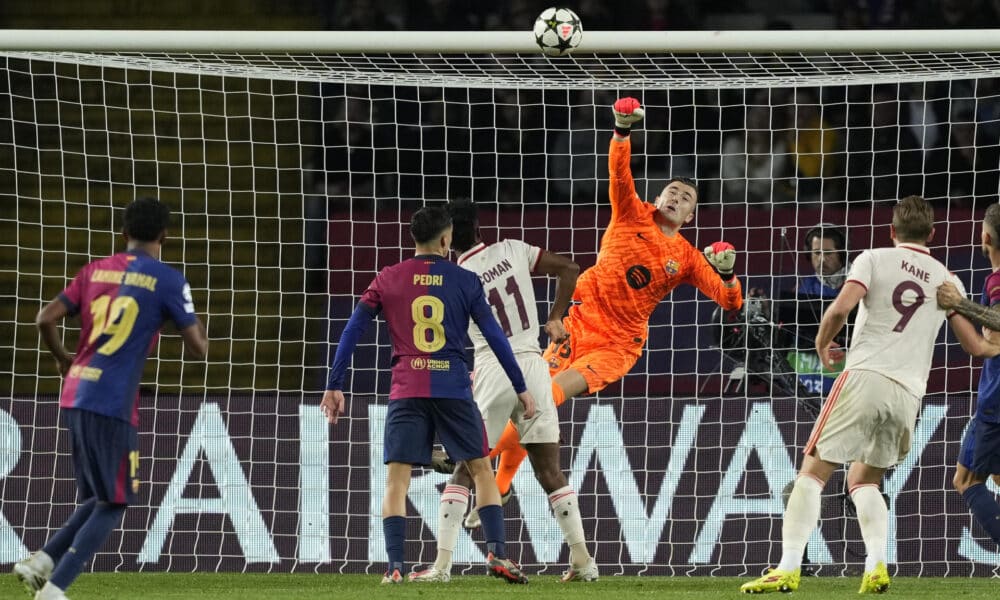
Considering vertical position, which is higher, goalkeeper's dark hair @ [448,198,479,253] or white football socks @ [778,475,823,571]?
goalkeeper's dark hair @ [448,198,479,253]

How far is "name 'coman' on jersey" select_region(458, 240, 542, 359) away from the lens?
7820mm

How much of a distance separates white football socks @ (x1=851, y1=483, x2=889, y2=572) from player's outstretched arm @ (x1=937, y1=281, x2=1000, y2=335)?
35.8 inches

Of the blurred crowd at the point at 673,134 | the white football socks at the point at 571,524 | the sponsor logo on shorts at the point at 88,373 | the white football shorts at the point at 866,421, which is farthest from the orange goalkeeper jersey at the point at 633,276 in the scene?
the sponsor logo on shorts at the point at 88,373

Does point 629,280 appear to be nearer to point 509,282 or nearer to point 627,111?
point 509,282

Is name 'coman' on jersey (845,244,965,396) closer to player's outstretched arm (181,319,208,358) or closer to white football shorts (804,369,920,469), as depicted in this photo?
white football shorts (804,369,920,469)

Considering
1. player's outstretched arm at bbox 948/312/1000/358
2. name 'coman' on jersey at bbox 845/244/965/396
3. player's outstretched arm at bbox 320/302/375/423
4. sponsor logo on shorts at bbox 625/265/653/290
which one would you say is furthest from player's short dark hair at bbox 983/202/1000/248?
player's outstretched arm at bbox 320/302/375/423

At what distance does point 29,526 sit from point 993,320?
18.7 ft

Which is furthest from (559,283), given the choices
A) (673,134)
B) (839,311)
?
(673,134)

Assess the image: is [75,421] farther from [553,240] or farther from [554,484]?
[553,240]

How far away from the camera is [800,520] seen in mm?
6742

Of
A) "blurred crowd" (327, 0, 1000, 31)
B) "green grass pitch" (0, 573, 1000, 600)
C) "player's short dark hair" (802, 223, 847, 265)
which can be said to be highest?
"blurred crowd" (327, 0, 1000, 31)

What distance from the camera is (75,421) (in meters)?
5.72

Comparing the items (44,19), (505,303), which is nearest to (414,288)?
(505,303)

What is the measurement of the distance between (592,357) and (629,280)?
1.66ft
